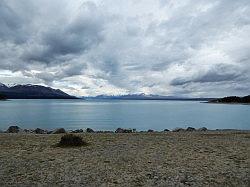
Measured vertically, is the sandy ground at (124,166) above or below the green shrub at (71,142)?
below

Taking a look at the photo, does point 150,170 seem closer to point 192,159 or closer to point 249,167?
point 192,159

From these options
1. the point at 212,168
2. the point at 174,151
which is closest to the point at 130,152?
the point at 174,151

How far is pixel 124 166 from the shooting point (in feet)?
50.4

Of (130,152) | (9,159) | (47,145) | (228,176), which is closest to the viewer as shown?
(228,176)

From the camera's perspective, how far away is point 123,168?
1496cm

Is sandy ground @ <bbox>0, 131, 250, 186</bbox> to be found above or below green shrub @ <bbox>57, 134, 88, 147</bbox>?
below

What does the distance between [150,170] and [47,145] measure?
9436mm

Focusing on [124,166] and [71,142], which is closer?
[124,166]

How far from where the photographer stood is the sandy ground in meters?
13.0

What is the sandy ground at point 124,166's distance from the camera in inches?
512

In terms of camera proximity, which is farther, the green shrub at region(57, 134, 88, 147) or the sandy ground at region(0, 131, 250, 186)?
the green shrub at region(57, 134, 88, 147)

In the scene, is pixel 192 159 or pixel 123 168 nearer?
pixel 123 168

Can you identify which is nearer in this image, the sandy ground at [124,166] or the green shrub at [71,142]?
the sandy ground at [124,166]

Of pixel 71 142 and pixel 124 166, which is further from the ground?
pixel 71 142
